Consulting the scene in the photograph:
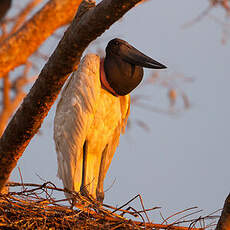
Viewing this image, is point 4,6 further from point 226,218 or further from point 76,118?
point 76,118

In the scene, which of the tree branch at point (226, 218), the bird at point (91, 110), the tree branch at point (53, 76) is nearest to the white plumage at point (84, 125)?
the bird at point (91, 110)

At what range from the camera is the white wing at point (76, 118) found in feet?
11.4

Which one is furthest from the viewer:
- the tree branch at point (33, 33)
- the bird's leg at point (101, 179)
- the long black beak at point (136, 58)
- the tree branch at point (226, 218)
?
the tree branch at point (33, 33)

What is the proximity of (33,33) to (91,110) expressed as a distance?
138 cm

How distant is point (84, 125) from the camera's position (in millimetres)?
3479

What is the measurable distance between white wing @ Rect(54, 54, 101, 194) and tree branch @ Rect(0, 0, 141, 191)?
1625 mm

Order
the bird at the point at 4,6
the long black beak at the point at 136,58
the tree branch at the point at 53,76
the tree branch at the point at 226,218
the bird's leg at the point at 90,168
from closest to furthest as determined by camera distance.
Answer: the bird at the point at 4,6, the tree branch at the point at 53,76, the tree branch at the point at 226,218, the long black beak at the point at 136,58, the bird's leg at the point at 90,168

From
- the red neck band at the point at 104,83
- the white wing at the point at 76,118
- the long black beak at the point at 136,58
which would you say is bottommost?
the white wing at the point at 76,118

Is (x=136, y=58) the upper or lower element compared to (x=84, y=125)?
upper

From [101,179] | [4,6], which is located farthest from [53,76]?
[101,179]

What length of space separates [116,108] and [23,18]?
2.88 metres

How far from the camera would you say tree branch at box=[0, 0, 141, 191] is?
1.52 meters

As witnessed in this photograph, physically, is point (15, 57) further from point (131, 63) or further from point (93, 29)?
point (93, 29)

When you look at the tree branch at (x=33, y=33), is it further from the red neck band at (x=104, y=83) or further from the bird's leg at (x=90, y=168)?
the bird's leg at (x=90, y=168)
